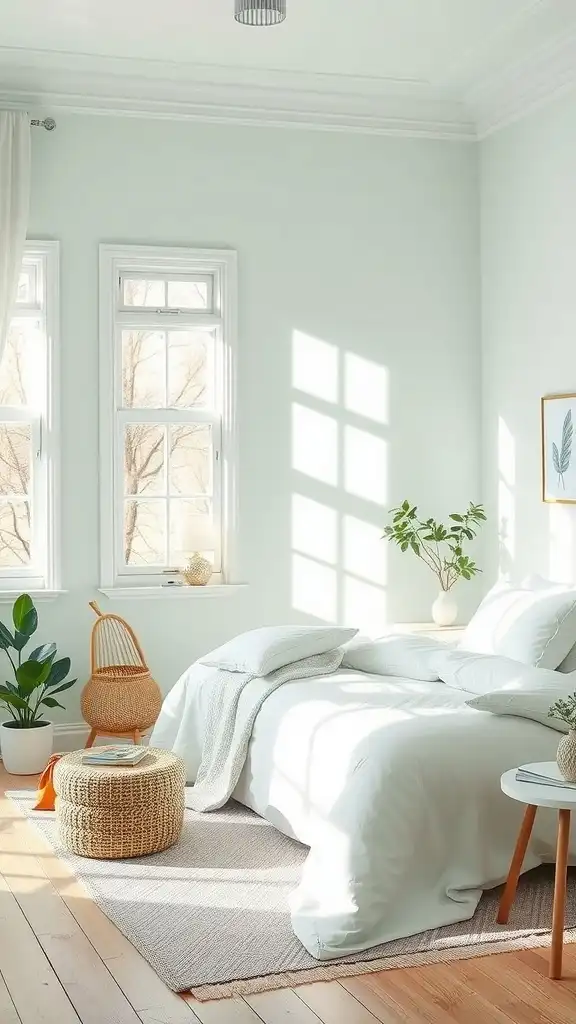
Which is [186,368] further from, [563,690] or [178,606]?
[563,690]

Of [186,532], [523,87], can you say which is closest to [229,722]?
[186,532]

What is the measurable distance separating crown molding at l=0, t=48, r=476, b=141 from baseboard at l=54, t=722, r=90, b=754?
293cm

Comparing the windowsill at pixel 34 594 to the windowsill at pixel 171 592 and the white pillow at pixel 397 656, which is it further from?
the white pillow at pixel 397 656

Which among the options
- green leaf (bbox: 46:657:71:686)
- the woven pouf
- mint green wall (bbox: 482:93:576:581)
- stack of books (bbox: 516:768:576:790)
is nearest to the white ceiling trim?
mint green wall (bbox: 482:93:576:581)

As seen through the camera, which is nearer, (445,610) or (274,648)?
(274,648)

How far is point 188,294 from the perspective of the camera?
6086 millimetres

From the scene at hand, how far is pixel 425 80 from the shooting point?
235 inches

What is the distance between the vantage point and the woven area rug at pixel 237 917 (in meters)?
3.28

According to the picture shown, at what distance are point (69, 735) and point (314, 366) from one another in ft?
7.18

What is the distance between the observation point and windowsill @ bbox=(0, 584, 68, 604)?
572cm

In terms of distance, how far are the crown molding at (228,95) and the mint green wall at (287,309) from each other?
2.7 inches

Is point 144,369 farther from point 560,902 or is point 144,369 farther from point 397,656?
point 560,902

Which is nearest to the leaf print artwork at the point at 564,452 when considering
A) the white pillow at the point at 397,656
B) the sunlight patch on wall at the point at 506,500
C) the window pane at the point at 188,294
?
the sunlight patch on wall at the point at 506,500

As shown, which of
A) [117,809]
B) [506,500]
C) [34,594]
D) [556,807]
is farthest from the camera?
[506,500]
